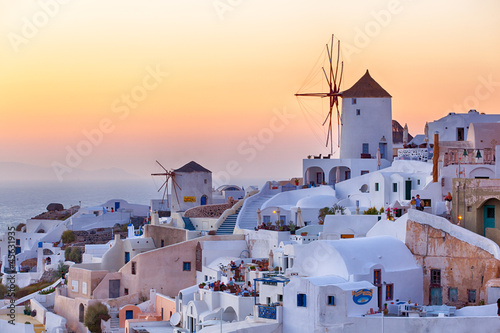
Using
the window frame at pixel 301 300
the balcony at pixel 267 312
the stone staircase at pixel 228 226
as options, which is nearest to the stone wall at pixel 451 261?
the window frame at pixel 301 300

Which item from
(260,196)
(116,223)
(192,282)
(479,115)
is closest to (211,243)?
(192,282)

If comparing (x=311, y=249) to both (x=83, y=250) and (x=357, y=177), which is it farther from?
(x=83, y=250)

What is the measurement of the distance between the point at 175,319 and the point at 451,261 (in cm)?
971

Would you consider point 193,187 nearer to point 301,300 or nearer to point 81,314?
point 81,314

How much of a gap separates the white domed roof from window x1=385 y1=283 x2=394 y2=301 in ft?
35.7

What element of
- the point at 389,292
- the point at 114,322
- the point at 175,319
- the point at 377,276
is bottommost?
the point at 114,322

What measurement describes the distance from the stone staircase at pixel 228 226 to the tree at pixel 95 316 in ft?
21.5

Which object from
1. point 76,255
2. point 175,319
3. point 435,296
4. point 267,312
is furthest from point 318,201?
point 76,255

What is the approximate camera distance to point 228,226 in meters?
45.2

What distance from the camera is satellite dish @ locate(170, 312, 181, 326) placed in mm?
36500

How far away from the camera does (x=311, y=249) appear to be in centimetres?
3319

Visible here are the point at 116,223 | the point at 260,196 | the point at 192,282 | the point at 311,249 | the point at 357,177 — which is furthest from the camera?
the point at 116,223

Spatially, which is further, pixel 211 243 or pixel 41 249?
pixel 41 249

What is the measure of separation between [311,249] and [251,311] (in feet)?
9.44
